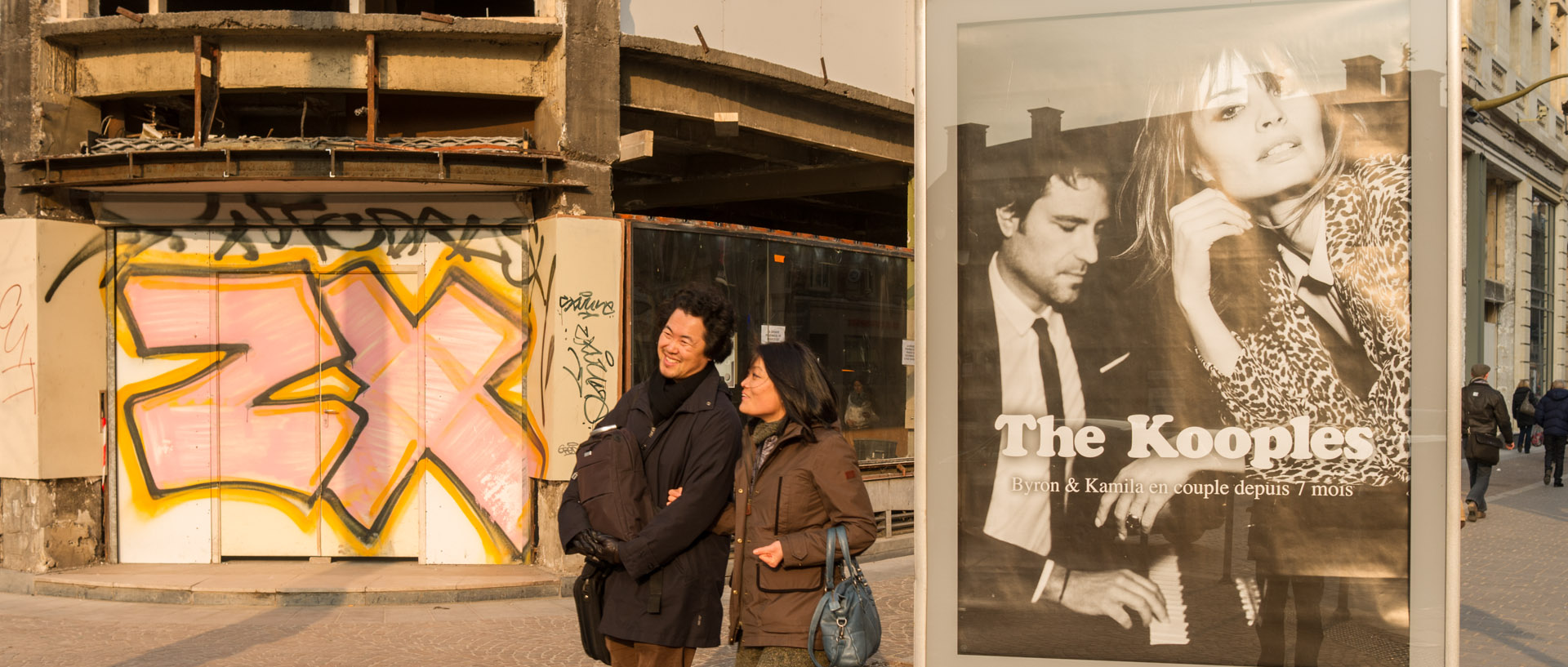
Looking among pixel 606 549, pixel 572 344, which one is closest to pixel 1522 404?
pixel 572 344

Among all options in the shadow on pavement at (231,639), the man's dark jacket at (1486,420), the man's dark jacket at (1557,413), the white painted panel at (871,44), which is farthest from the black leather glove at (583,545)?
the man's dark jacket at (1557,413)

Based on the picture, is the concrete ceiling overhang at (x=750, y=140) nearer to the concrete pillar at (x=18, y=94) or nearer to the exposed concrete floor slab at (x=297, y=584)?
the exposed concrete floor slab at (x=297, y=584)

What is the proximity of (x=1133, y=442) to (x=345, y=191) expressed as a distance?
26.0 ft

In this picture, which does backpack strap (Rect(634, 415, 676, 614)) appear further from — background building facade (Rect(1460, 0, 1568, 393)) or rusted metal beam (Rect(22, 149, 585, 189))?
background building facade (Rect(1460, 0, 1568, 393))

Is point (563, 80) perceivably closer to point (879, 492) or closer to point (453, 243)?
point (453, 243)

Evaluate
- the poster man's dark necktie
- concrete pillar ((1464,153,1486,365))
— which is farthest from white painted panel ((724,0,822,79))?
concrete pillar ((1464,153,1486,365))

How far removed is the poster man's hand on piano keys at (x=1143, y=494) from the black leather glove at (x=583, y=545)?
160cm

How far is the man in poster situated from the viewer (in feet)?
11.1

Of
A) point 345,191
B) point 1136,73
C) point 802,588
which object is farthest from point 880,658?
point 345,191

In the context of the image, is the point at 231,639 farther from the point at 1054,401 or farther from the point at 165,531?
the point at 1054,401

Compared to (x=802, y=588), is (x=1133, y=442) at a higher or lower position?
higher

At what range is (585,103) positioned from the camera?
31.4 ft

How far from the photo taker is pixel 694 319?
415cm

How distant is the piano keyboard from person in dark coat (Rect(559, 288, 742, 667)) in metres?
1.43
